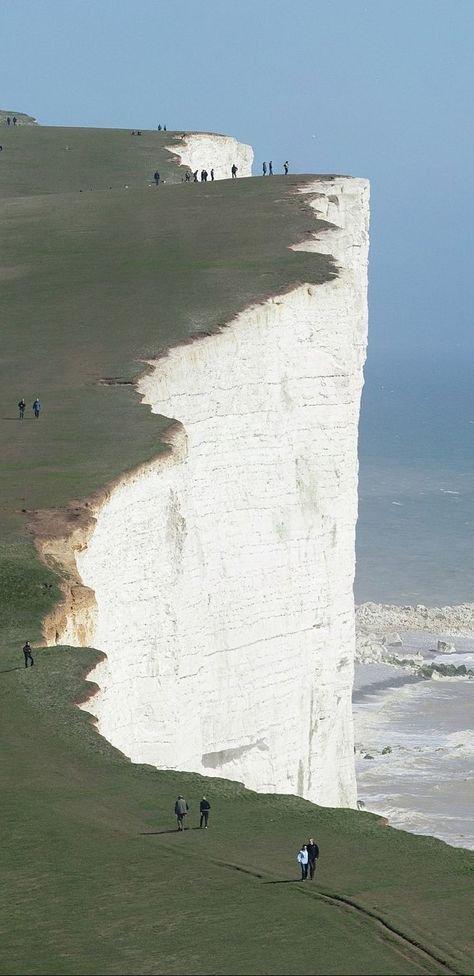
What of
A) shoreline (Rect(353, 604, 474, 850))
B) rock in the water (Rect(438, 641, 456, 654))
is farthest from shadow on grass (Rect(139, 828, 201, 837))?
rock in the water (Rect(438, 641, 456, 654))

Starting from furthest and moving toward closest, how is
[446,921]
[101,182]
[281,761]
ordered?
[101,182]
[281,761]
[446,921]

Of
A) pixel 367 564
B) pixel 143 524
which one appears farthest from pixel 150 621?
pixel 367 564

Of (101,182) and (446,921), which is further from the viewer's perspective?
(101,182)

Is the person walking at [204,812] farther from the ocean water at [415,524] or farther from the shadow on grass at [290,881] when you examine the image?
the ocean water at [415,524]

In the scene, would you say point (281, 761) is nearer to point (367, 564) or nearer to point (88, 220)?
point (88, 220)

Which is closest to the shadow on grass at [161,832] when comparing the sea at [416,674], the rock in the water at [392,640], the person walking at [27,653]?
the person walking at [27,653]
